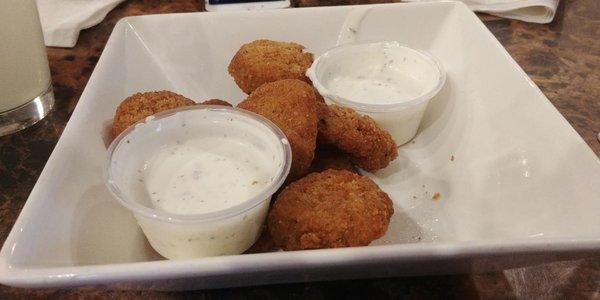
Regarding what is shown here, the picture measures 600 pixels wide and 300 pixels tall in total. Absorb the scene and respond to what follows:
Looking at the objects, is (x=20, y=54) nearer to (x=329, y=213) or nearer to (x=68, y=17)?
(x=68, y=17)

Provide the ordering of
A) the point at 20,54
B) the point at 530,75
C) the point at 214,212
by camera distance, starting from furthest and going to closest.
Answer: the point at 530,75, the point at 20,54, the point at 214,212

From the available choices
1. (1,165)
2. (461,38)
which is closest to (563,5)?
(461,38)

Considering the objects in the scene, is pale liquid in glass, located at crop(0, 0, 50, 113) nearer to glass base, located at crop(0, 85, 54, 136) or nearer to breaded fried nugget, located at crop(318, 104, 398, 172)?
glass base, located at crop(0, 85, 54, 136)

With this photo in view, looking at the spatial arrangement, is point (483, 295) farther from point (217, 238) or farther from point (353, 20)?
point (353, 20)

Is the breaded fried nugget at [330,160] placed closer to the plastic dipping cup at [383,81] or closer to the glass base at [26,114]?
the plastic dipping cup at [383,81]

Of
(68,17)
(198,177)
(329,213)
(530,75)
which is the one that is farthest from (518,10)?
(68,17)

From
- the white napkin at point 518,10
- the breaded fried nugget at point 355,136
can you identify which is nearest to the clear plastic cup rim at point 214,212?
the breaded fried nugget at point 355,136
